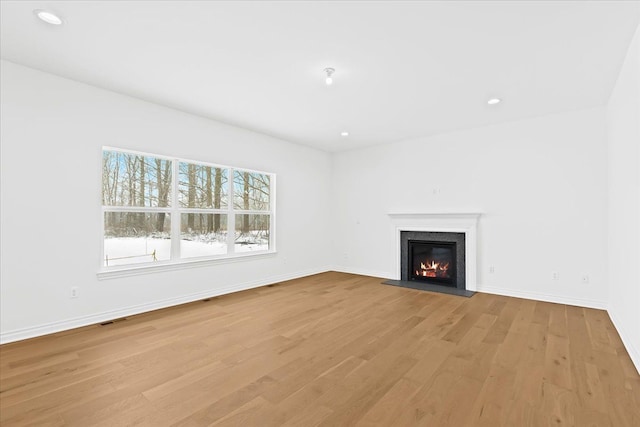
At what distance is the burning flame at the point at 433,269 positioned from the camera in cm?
550

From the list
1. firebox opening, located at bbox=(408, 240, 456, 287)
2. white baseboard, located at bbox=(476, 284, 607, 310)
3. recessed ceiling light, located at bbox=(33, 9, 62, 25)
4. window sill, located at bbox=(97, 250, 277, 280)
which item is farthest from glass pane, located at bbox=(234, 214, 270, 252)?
white baseboard, located at bbox=(476, 284, 607, 310)

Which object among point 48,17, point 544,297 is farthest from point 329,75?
point 544,297

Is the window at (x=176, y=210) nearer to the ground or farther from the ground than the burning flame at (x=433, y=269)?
farther from the ground

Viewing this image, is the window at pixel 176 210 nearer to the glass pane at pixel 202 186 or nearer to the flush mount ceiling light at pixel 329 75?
the glass pane at pixel 202 186

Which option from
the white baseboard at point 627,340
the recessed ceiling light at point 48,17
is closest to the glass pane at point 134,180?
the recessed ceiling light at point 48,17

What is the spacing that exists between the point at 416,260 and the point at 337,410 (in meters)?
4.30

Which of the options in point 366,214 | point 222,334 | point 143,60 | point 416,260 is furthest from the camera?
point 366,214

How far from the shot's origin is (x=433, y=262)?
223 inches

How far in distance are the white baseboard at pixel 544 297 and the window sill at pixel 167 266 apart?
390cm

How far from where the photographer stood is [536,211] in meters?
4.55

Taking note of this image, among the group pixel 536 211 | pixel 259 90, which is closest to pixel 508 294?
pixel 536 211

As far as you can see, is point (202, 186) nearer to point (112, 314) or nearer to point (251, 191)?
point (251, 191)

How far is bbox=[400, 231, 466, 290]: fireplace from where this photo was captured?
5219mm

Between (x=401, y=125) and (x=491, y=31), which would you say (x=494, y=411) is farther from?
(x=401, y=125)
